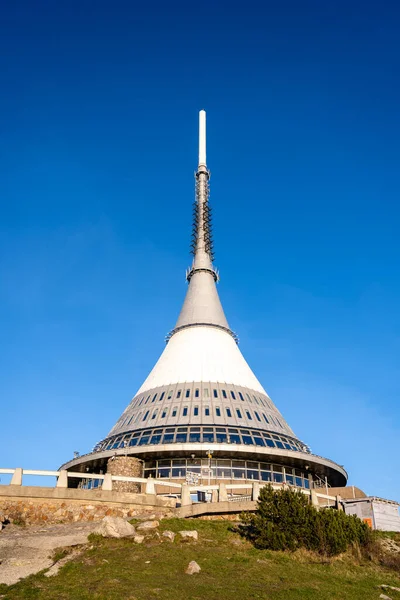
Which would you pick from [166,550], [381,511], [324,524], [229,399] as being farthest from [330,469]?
[166,550]

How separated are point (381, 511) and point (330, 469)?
47.3 ft

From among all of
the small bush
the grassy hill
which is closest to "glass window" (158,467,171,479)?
the grassy hill

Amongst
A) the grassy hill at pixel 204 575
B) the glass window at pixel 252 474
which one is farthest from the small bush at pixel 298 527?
the glass window at pixel 252 474

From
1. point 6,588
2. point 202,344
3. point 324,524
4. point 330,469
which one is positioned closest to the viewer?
point 6,588

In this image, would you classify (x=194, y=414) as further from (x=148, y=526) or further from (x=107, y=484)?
(x=148, y=526)

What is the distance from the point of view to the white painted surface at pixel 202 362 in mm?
50719

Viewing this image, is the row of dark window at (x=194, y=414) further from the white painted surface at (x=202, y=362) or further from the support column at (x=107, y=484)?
the support column at (x=107, y=484)

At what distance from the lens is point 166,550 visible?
21.1 meters

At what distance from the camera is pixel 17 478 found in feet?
88.4

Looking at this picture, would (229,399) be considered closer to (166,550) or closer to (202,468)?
(202,468)

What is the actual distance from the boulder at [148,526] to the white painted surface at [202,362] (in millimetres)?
25586

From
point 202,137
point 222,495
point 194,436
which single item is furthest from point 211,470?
point 202,137

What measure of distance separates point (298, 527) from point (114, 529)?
7168 millimetres

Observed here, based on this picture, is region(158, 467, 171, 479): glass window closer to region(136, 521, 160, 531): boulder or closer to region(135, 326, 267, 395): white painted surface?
region(135, 326, 267, 395): white painted surface
